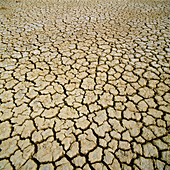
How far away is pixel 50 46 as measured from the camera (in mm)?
2799

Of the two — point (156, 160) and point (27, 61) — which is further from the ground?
point (27, 61)

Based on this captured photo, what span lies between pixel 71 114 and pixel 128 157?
762mm

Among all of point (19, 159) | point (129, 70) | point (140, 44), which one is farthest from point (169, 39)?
point (19, 159)

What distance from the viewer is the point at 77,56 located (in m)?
2.53

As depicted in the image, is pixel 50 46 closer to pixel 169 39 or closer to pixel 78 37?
pixel 78 37

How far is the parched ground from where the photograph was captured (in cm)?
132

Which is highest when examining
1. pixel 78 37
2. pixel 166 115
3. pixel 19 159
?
pixel 78 37

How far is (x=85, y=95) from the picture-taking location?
189 centimetres

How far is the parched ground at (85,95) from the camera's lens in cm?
132

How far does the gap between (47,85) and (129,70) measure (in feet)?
4.34

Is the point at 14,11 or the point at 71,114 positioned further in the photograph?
the point at 14,11

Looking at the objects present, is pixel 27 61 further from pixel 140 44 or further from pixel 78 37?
pixel 140 44

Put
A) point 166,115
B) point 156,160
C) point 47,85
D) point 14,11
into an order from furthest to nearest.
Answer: point 14,11 < point 47,85 < point 166,115 < point 156,160

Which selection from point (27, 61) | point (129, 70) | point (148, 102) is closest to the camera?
point (148, 102)
